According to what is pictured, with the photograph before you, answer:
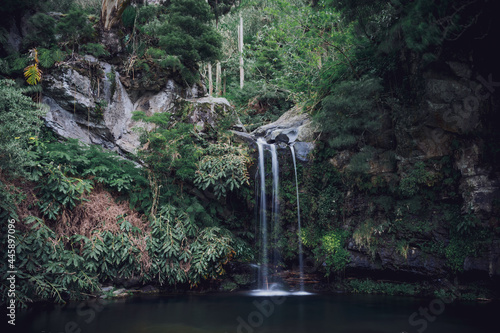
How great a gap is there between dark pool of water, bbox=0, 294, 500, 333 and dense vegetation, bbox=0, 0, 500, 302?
84cm

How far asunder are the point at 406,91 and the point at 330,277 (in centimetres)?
602

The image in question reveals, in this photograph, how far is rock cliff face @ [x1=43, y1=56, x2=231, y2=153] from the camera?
9.98m

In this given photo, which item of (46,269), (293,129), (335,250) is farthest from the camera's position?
(293,129)

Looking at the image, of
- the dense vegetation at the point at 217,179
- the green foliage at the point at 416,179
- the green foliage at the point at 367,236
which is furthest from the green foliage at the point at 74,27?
the green foliage at the point at 416,179

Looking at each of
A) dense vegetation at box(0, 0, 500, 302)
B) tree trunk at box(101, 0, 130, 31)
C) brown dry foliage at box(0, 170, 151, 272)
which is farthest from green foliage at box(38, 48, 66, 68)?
brown dry foliage at box(0, 170, 151, 272)

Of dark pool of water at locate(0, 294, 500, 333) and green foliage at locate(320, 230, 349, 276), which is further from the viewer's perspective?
green foliage at locate(320, 230, 349, 276)

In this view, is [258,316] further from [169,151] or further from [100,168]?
[100,168]

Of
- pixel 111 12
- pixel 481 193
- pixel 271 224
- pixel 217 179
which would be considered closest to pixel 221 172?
pixel 217 179

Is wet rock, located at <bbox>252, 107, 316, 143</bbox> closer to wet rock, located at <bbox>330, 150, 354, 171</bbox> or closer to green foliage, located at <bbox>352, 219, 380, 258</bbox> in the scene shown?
wet rock, located at <bbox>330, 150, 354, 171</bbox>

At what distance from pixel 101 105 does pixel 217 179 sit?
5169 millimetres

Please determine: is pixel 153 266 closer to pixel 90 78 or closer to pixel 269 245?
pixel 269 245

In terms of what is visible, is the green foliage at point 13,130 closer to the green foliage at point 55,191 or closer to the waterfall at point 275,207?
the green foliage at point 55,191

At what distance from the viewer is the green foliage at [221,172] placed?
356 inches

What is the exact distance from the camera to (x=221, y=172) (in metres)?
9.03
